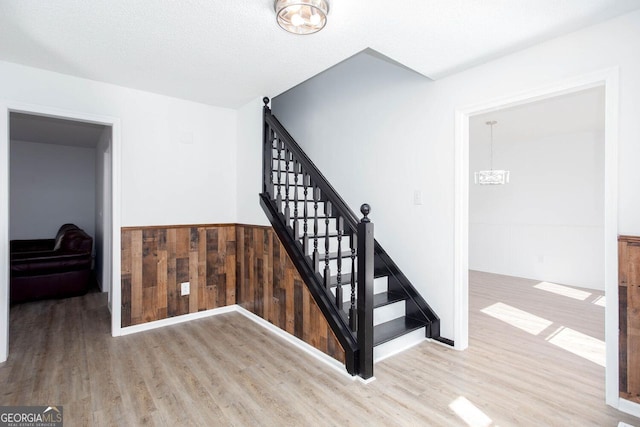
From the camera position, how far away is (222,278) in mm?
3693

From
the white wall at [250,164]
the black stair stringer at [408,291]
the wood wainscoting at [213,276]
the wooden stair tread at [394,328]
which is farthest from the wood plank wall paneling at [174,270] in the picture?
the wooden stair tread at [394,328]

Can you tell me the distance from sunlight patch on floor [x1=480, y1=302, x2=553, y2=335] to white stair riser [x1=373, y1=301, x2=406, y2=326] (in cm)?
130

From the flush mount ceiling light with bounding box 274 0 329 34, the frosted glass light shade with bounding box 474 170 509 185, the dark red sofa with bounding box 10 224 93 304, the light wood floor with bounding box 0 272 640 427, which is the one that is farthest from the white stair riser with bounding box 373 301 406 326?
the dark red sofa with bounding box 10 224 93 304

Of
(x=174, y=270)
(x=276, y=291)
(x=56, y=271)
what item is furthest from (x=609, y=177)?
(x=56, y=271)

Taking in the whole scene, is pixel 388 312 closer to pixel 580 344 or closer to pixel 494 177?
pixel 580 344

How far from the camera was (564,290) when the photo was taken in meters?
4.77

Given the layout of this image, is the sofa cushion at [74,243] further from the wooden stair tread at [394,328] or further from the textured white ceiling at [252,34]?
the wooden stair tread at [394,328]

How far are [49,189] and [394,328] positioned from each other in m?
6.83

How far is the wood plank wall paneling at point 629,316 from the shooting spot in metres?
1.79

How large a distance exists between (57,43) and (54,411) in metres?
2.41

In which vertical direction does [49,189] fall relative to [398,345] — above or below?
above

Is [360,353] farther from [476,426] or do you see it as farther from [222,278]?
[222,278]

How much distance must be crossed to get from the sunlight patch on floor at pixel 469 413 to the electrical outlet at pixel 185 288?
272cm

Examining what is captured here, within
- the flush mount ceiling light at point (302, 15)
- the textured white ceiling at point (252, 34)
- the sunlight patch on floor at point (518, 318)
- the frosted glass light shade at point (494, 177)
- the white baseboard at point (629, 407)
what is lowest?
the sunlight patch on floor at point (518, 318)
